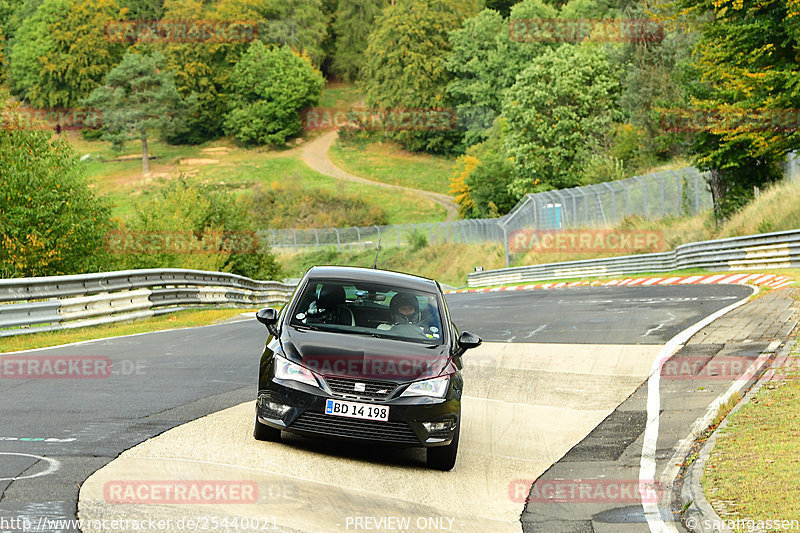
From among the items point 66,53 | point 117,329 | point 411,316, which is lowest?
point 66,53

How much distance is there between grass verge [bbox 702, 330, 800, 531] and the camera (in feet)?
22.1

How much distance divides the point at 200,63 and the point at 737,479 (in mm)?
134111

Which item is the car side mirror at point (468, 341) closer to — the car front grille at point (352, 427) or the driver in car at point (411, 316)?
the driver in car at point (411, 316)

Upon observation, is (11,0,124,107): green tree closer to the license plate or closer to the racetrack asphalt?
the racetrack asphalt

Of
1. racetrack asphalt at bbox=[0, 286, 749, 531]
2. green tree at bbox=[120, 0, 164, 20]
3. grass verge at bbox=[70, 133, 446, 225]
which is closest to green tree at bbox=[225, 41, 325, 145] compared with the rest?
grass verge at bbox=[70, 133, 446, 225]

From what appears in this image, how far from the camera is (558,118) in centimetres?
7138

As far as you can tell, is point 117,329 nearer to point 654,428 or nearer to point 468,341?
point 468,341

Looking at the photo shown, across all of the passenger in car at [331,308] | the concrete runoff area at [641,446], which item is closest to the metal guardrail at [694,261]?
the concrete runoff area at [641,446]

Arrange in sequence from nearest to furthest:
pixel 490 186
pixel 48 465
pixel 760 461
A: pixel 48 465 → pixel 760 461 → pixel 490 186

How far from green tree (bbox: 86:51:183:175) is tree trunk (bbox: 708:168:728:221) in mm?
89067

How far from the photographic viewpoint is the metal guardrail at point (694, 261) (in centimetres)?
2998

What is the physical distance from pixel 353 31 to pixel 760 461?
14912cm

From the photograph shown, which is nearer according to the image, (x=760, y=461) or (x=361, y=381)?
(x=760, y=461)

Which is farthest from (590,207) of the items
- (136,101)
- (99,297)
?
Answer: (136,101)
